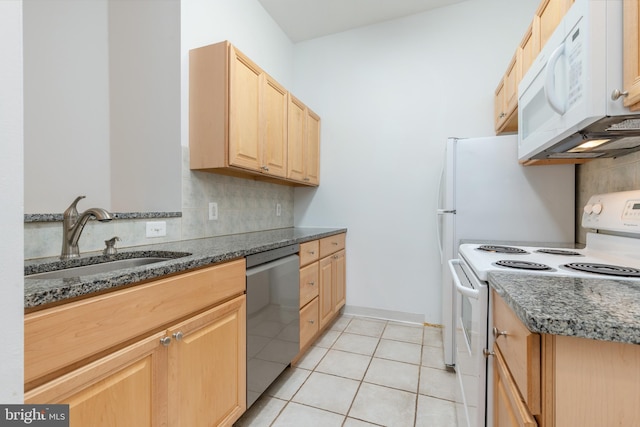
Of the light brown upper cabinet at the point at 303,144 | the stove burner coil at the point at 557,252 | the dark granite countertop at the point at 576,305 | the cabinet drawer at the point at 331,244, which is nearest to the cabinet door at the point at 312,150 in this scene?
the light brown upper cabinet at the point at 303,144

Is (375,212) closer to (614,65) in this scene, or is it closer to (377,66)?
(377,66)

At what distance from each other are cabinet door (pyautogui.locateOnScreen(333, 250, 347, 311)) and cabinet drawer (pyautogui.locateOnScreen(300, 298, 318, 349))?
1.57 feet

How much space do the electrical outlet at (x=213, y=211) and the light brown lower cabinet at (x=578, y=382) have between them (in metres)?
1.81

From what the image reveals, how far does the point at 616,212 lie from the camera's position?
1.25 m

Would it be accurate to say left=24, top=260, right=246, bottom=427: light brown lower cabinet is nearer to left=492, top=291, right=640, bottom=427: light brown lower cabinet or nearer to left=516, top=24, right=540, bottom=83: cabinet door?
left=492, top=291, right=640, bottom=427: light brown lower cabinet

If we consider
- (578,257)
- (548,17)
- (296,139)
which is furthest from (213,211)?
(548,17)

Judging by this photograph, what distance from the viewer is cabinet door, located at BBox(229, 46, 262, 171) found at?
1709mm

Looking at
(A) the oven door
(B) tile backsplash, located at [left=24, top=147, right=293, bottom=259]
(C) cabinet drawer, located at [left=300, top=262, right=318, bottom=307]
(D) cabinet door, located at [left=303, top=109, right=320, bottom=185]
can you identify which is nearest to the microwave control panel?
(A) the oven door

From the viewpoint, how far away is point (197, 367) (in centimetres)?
111

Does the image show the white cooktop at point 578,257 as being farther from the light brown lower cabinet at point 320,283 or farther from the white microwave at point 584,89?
the light brown lower cabinet at point 320,283

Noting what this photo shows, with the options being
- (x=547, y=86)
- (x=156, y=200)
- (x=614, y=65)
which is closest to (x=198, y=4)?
(x=156, y=200)

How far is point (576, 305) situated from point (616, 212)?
3.31 ft

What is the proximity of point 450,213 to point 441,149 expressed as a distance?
91cm

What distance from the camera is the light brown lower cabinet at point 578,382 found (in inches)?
19.8
